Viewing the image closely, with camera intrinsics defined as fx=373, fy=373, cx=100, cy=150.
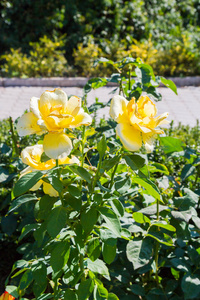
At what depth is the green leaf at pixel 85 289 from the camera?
148cm

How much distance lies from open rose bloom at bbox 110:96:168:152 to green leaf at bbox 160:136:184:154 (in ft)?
1.92

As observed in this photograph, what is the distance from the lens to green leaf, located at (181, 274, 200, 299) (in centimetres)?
164

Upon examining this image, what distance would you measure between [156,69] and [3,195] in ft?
17.6

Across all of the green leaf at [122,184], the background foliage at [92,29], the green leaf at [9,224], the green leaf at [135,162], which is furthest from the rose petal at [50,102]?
the background foliage at [92,29]

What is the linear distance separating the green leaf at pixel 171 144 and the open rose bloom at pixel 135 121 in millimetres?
586

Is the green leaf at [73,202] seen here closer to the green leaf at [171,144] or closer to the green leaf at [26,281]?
the green leaf at [26,281]

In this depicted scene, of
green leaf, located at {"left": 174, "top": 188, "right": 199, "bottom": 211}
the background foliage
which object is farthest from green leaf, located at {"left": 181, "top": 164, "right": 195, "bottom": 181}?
the background foliage

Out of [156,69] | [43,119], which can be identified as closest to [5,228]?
[43,119]

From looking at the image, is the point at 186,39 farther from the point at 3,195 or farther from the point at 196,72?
the point at 3,195

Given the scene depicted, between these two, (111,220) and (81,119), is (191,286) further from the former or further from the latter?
(81,119)

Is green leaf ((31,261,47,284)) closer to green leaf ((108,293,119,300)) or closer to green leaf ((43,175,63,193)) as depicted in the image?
green leaf ((108,293,119,300))

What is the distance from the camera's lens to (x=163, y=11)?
8.59m

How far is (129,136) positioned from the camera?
1193 mm

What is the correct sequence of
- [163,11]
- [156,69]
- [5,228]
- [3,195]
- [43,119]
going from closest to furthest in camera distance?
[43,119] < [5,228] < [3,195] < [156,69] < [163,11]
